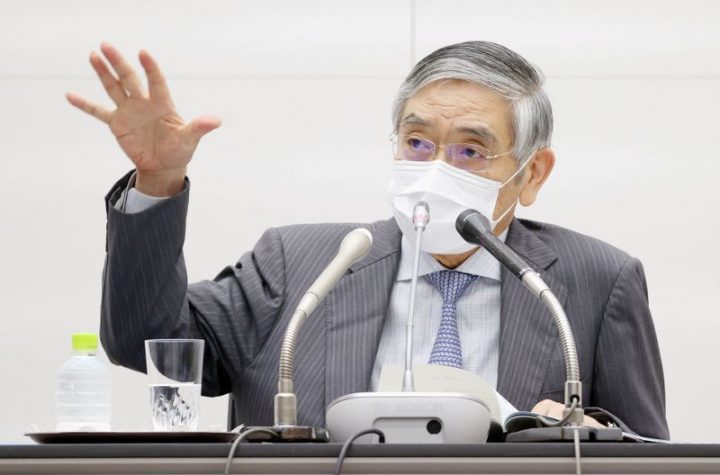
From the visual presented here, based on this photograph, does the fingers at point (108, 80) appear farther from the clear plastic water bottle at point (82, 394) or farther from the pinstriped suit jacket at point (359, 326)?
the clear plastic water bottle at point (82, 394)

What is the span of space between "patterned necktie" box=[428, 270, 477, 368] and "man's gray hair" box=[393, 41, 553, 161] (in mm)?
262

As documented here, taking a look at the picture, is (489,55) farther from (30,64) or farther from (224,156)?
(30,64)

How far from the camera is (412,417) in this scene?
1415 mm

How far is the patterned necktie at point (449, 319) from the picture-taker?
2.19 m

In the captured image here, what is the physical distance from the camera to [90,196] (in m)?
3.19

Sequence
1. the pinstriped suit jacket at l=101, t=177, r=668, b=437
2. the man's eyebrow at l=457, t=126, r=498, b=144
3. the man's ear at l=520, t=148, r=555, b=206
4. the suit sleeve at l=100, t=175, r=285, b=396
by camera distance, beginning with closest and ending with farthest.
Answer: the suit sleeve at l=100, t=175, r=285, b=396
the pinstriped suit jacket at l=101, t=177, r=668, b=437
the man's eyebrow at l=457, t=126, r=498, b=144
the man's ear at l=520, t=148, r=555, b=206

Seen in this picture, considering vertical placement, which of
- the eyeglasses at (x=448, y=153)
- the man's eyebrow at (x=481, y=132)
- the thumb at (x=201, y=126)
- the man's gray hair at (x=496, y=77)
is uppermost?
the man's gray hair at (x=496, y=77)

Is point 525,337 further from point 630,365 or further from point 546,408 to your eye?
point 546,408

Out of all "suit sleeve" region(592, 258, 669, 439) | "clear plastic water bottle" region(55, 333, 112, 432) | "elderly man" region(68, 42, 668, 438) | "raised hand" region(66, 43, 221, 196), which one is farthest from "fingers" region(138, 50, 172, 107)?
"suit sleeve" region(592, 258, 669, 439)

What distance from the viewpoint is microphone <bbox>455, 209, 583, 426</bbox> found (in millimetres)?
1499

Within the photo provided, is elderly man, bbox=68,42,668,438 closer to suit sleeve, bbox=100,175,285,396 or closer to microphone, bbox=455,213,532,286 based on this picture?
suit sleeve, bbox=100,175,285,396

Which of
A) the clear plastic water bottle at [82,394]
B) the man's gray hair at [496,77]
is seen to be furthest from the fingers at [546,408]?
the clear plastic water bottle at [82,394]

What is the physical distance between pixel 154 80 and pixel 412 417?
2.12 feet

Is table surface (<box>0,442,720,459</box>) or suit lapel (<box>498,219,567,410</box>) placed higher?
suit lapel (<box>498,219,567,410</box>)
